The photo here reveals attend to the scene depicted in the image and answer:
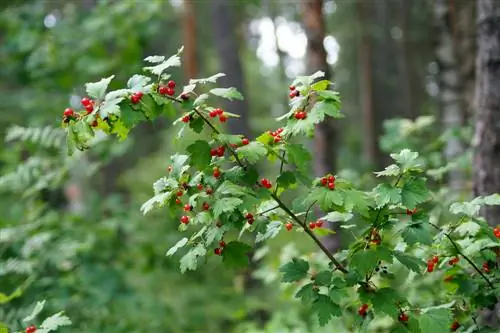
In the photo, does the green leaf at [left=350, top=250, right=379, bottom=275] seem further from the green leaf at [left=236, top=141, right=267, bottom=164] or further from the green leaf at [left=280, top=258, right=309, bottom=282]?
the green leaf at [left=236, top=141, right=267, bottom=164]

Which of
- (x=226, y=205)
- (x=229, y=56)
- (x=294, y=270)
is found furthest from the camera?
(x=229, y=56)

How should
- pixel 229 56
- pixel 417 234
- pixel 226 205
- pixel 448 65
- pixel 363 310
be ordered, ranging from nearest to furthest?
1. pixel 226 205
2. pixel 417 234
3. pixel 363 310
4. pixel 448 65
5. pixel 229 56

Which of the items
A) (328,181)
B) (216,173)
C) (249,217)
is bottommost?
(249,217)

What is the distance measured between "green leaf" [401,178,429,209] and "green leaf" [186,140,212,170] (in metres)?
0.76

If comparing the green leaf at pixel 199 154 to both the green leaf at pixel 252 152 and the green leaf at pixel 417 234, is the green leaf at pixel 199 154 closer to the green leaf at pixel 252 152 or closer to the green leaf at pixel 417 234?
the green leaf at pixel 252 152

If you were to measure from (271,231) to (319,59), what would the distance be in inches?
121

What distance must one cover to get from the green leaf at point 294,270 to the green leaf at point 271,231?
0.17m

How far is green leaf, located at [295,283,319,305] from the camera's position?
2.34 meters

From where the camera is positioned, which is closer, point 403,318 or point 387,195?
point 387,195

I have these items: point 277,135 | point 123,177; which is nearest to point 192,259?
point 277,135

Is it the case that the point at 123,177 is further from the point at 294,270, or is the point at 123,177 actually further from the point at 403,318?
the point at 403,318

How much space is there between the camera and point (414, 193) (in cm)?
218

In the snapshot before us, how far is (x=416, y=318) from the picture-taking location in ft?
7.76

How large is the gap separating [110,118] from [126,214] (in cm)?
436
